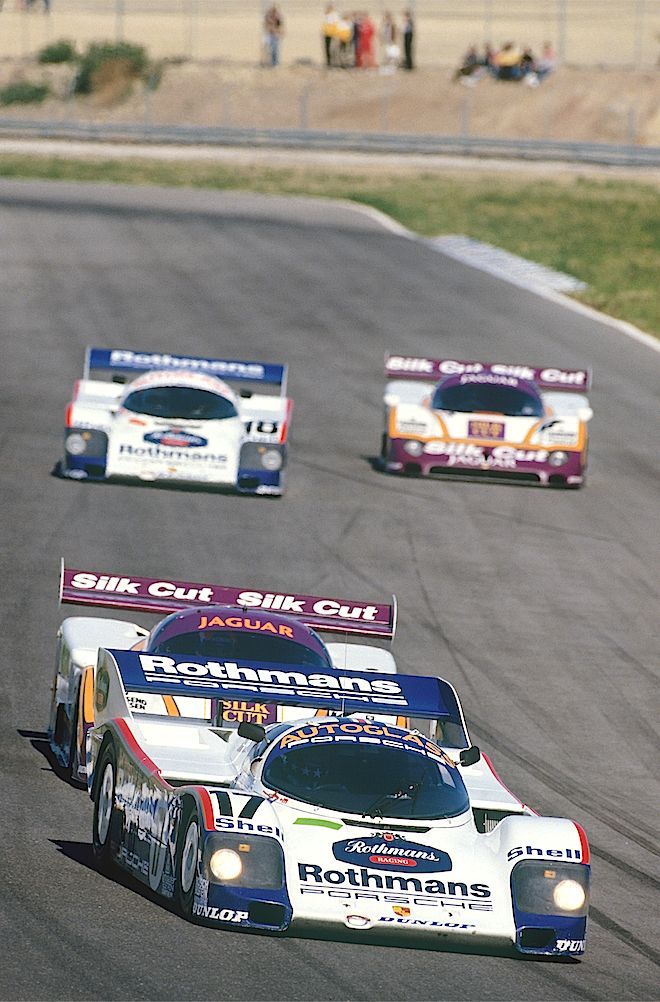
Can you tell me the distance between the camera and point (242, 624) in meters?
15.2

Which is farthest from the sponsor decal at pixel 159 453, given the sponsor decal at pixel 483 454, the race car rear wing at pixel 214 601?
the race car rear wing at pixel 214 601

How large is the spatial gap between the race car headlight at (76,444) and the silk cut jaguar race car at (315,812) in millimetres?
12239

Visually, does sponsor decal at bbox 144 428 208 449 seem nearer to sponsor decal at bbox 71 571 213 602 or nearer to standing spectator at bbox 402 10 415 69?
sponsor decal at bbox 71 571 213 602

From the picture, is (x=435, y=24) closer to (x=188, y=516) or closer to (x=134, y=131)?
(x=134, y=131)

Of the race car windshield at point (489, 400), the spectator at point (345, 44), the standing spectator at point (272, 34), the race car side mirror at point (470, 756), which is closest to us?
the race car side mirror at point (470, 756)

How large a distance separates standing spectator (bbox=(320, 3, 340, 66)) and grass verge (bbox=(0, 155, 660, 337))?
12641mm

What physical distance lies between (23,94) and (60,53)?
A: 481 cm

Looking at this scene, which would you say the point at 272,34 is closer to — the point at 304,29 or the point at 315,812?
the point at 304,29

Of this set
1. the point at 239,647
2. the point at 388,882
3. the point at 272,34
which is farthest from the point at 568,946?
the point at 272,34

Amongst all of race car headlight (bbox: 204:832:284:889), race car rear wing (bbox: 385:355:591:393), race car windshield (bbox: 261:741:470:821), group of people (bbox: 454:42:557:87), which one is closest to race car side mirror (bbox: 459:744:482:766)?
race car windshield (bbox: 261:741:470:821)

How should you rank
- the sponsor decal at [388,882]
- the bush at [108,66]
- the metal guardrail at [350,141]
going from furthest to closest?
1. the bush at [108,66]
2. the metal guardrail at [350,141]
3. the sponsor decal at [388,882]

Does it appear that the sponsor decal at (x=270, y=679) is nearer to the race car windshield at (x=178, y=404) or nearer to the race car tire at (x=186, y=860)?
the race car tire at (x=186, y=860)

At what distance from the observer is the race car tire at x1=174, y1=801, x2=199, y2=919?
11.4m

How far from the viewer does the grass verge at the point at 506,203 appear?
172 ft
